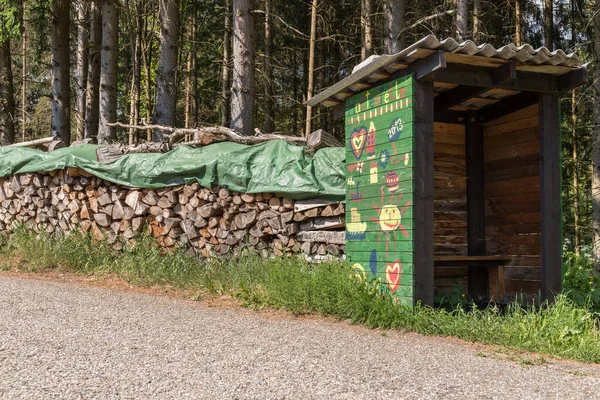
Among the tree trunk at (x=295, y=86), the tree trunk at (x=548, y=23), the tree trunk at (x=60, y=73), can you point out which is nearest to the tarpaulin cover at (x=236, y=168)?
the tree trunk at (x=60, y=73)

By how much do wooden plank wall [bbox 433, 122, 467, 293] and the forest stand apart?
4.13 meters

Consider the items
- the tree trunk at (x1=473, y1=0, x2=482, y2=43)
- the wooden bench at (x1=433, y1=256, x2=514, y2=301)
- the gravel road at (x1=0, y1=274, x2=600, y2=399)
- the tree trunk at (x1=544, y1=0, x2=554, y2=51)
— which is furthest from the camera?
the tree trunk at (x1=544, y1=0, x2=554, y2=51)

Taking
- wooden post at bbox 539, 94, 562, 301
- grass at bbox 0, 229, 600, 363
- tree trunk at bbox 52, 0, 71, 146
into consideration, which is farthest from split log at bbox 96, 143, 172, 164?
wooden post at bbox 539, 94, 562, 301

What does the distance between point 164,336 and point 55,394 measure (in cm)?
163

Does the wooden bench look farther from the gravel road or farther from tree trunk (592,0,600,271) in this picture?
tree trunk (592,0,600,271)

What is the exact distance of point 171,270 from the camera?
8180 mm

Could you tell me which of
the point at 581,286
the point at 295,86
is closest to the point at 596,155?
the point at 581,286

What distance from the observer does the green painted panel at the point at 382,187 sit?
5.94m

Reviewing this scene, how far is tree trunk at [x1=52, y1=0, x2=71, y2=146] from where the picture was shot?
46.3 feet

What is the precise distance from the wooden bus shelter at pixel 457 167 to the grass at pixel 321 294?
281mm

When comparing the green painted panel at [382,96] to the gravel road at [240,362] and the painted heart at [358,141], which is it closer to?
the painted heart at [358,141]

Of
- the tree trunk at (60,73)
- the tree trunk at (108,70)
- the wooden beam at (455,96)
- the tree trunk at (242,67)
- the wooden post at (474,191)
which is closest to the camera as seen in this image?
the wooden beam at (455,96)

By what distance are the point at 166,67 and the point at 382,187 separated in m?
6.99

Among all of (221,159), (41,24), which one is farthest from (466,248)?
(41,24)
